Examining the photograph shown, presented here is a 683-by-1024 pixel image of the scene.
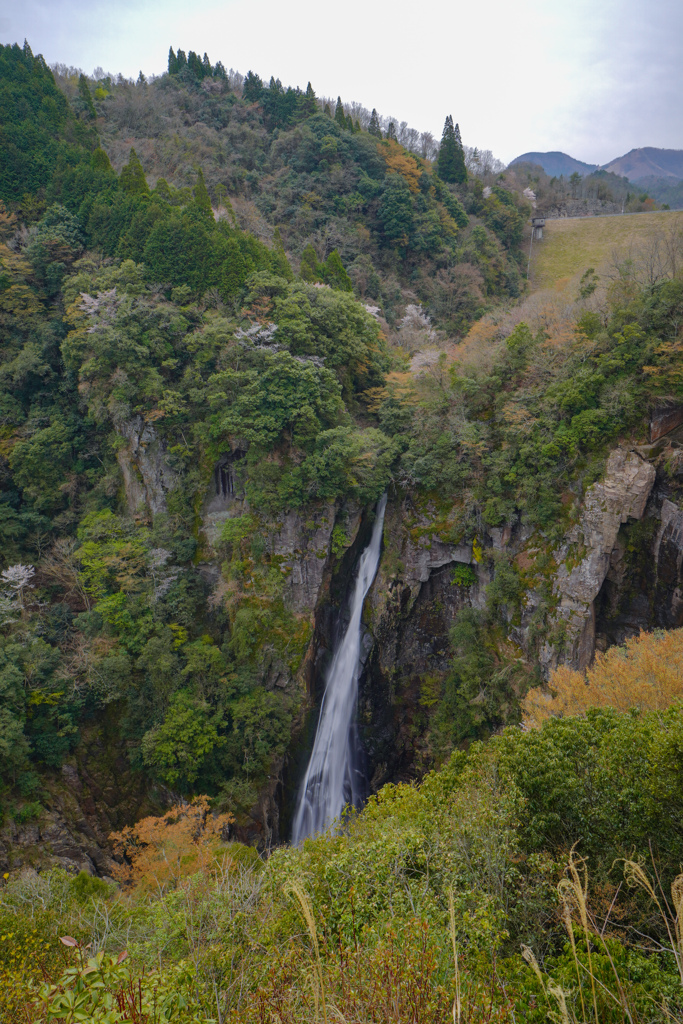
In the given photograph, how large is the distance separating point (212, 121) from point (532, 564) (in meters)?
41.1

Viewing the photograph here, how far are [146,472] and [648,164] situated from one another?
308 ft

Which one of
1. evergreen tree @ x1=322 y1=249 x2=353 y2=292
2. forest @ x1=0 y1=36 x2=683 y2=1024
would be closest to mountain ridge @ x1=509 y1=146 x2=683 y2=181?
evergreen tree @ x1=322 y1=249 x2=353 y2=292

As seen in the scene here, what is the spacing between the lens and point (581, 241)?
39438mm

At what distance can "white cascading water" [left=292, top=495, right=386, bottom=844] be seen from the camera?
19.4m

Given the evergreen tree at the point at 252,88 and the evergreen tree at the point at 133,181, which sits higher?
the evergreen tree at the point at 252,88

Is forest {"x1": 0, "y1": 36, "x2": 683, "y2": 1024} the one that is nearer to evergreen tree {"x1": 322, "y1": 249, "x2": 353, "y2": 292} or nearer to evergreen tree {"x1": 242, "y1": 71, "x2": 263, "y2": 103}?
evergreen tree {"x1": 322, "y1": 249, "x2": 353, "y2": 292}

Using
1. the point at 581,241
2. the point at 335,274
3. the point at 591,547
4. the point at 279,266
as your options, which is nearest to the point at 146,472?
the point at 279,266

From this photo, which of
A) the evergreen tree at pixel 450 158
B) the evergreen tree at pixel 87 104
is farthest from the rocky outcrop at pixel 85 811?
the evergreen tree at pixel 450 158

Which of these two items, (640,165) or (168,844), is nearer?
(168,844)

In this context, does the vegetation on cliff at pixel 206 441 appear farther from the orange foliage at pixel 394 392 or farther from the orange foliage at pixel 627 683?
the orange foliage at pixel 627 683

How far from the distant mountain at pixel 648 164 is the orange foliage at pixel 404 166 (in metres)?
53.5

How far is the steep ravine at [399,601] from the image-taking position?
1641 centimetres

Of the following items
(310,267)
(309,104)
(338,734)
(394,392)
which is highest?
(309,104)

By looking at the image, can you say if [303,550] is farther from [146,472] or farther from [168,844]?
[168,844]
